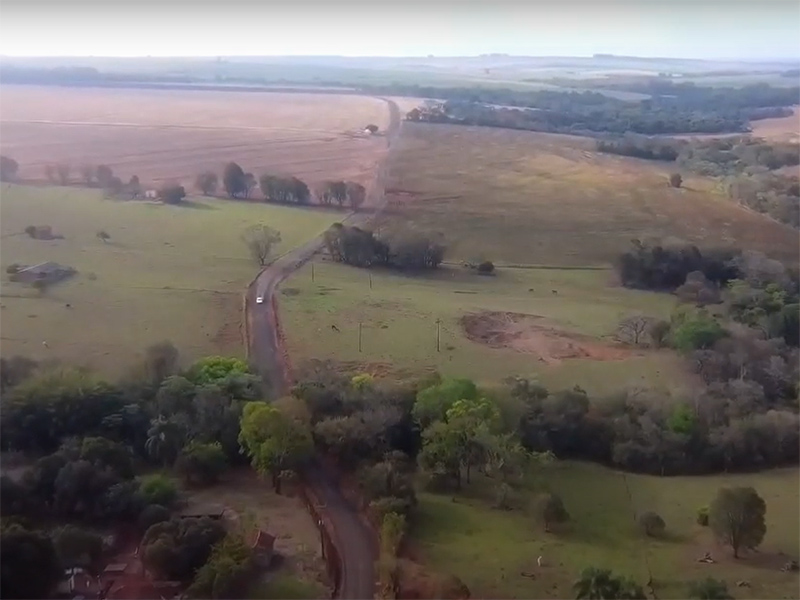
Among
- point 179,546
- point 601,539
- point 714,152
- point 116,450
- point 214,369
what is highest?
point 714,152

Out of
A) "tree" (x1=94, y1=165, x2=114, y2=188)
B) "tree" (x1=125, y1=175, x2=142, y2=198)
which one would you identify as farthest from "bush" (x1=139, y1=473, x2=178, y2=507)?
"tree" (x1=125, y1=175, x2=142, y2=198)

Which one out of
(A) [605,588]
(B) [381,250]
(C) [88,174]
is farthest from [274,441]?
(C) [88,174]

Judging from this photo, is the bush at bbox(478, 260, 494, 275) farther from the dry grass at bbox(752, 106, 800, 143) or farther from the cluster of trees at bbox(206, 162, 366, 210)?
the dry grass at bbox(752, 106, 800, 143)

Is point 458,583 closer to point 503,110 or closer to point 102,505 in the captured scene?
point 102,505

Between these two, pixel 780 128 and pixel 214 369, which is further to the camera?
pixel 780 128

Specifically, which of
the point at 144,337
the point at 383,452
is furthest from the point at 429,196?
the point at 383,452

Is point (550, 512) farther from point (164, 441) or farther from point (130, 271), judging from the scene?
point (130, 271)
